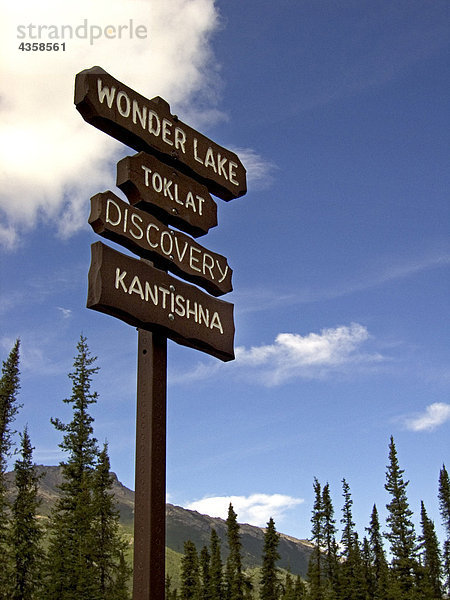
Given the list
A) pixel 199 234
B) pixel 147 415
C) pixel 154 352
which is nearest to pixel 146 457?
pixel 147 415

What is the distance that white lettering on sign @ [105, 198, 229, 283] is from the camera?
21.5ft

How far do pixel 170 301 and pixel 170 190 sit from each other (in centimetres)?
129

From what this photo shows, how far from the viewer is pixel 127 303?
6.39m

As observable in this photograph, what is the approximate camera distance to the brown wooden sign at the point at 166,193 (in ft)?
22.9

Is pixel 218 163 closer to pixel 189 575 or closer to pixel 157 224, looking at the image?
pixel 157 224

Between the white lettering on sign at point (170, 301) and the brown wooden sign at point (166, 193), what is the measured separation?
92cm

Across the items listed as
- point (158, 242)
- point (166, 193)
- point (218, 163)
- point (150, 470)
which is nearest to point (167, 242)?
point (158, 242)

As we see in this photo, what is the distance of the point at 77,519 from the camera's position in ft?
137

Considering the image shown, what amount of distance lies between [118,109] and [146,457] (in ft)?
11.5

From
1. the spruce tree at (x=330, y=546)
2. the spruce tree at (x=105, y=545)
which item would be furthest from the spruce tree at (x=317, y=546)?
the spruce tree at (x=105, y=545)

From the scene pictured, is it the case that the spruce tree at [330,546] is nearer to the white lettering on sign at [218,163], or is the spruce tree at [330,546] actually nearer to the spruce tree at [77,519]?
the spruce tree at [77,519]

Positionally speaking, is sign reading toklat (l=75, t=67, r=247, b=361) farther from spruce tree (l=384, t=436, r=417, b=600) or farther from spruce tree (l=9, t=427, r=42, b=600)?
spruce tree (l=384, t=436, r=417, b=600)

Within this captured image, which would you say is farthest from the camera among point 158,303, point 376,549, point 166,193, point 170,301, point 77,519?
point 376,549

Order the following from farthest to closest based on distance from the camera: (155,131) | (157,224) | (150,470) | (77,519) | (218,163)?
(77,519), (218,163), (155,131), (157,224), (150,470)
